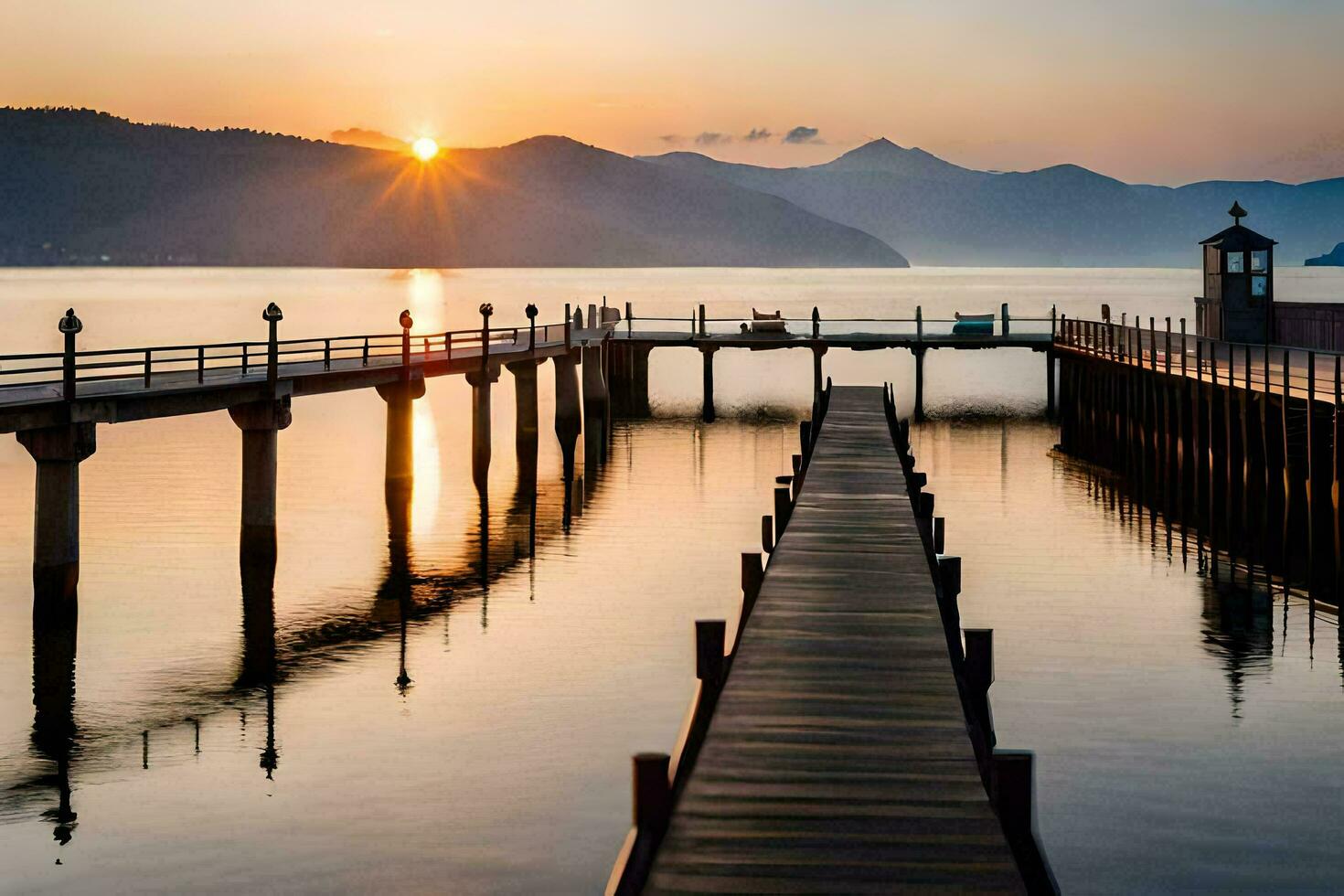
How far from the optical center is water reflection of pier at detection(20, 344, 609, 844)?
71.6ft

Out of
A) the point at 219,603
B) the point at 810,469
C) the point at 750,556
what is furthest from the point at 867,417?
the point at 750,556

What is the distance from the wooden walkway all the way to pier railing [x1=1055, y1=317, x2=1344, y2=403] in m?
17.0

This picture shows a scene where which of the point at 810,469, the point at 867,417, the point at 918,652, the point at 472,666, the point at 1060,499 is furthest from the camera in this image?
the point at 1060,499

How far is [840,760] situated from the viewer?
12.5 m

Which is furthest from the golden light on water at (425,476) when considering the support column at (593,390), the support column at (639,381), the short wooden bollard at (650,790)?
the short wooden bollard at (650,790)

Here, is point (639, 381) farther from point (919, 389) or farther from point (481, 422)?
point (481, 422)

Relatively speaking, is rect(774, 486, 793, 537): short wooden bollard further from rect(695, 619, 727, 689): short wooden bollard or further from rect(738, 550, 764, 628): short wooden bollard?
rect(695, 619, 727, 689): short wooden bollard

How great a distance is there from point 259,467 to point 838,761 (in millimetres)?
24389

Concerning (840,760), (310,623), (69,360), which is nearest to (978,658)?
(840,760)

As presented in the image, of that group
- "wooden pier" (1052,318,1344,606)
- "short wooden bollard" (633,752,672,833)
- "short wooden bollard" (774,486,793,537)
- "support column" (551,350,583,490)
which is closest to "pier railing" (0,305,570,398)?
"support column" (551,350,583,490)

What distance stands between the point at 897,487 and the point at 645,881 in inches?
706

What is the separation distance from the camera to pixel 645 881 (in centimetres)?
1016

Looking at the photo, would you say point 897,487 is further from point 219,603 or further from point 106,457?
point 106,457

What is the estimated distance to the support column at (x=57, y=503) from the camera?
28109 mm
